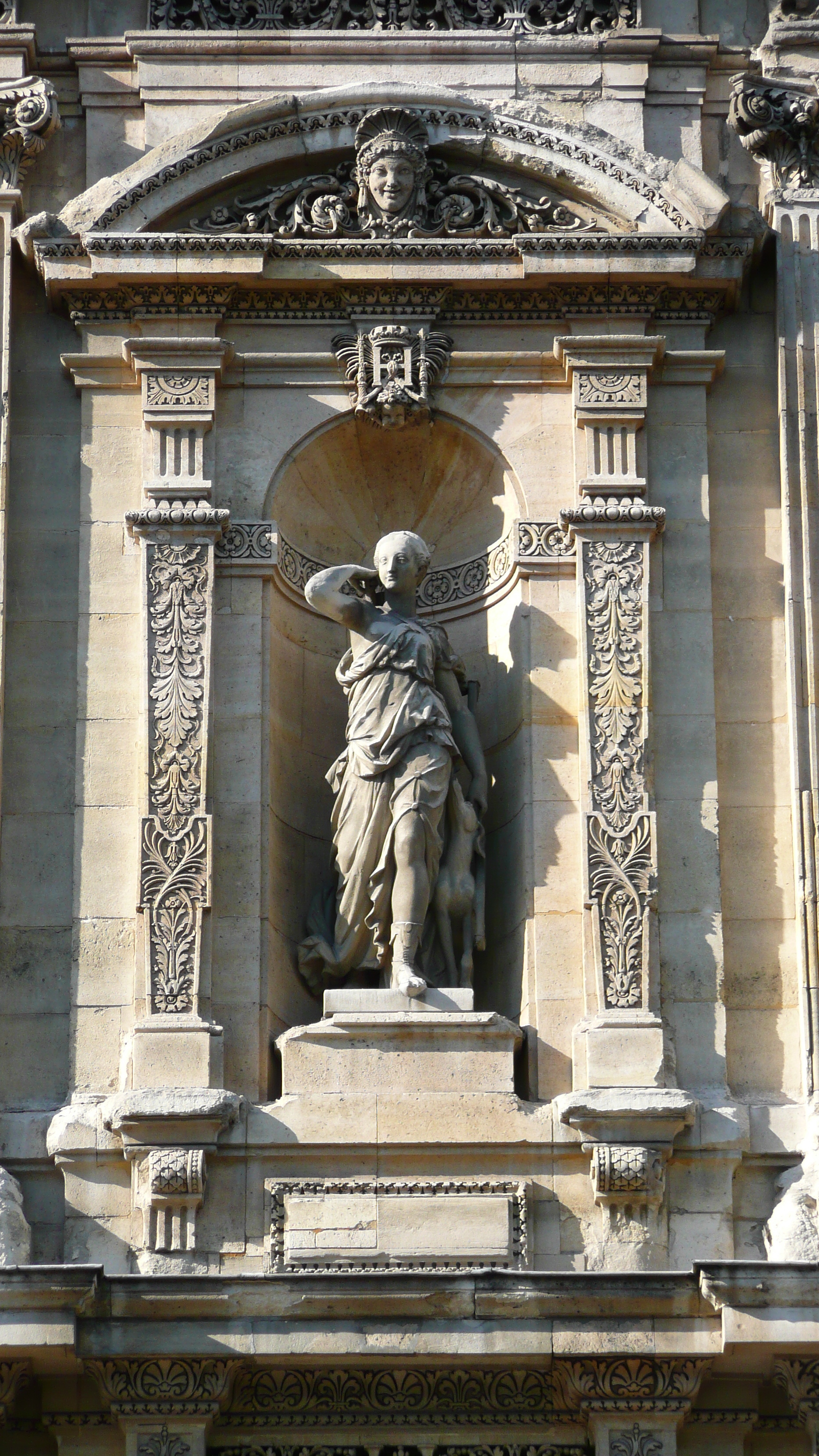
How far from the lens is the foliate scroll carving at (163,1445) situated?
1684 centimetres

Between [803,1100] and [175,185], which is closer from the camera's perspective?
[803,1100]

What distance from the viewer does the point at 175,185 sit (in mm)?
19766

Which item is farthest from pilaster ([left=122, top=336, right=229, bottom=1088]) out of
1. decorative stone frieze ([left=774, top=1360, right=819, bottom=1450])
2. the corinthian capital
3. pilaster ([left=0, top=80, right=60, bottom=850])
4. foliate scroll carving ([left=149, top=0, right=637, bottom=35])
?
decorative stone frieze ([left=774, top=1360, right=819, bottom=1450])

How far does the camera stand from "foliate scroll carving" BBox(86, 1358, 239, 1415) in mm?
16781

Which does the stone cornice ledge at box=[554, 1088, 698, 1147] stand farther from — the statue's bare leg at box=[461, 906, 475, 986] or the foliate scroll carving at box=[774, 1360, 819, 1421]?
the foliate scroll carving at box=[774, 1360, 819, 1421]

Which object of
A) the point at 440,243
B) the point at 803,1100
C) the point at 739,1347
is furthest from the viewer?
the point at 440,243

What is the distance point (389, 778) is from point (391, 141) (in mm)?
3948

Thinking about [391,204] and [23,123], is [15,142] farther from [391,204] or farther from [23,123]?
[391,204]

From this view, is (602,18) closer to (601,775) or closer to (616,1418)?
(601,775)

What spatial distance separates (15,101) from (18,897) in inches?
191

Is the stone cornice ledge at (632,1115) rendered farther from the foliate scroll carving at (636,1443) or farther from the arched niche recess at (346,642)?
the foliate scroll carving at (636,1443)

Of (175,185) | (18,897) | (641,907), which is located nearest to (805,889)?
(641,907)

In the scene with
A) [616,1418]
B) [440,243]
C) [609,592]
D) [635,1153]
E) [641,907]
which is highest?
[440,243]

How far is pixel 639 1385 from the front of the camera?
16.9 meters
